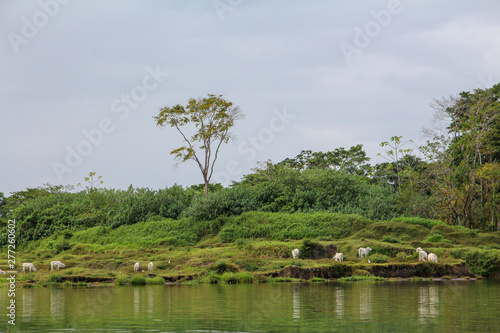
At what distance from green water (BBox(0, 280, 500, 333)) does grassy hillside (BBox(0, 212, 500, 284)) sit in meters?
5.01

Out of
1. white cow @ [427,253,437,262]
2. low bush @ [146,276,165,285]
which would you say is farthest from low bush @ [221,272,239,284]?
white cow @ [427,253,437,262]

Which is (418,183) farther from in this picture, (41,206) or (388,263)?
(41,206)

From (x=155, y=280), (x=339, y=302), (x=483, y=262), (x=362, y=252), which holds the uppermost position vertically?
(x=362, y=252)

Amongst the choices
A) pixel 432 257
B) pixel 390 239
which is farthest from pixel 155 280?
pixel 390 239

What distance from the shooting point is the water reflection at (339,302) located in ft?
41.7

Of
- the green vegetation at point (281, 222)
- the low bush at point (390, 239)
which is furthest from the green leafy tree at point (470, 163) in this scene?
the low bush at point (390, 239)

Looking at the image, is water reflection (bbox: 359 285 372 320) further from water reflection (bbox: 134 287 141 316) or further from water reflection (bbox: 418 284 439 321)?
water reflection (bbox: 134 287 141 316)

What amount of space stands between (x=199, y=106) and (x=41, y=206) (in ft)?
45.5

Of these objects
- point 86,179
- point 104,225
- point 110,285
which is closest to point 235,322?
point 110,285

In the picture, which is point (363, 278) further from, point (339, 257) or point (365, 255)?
point (365, 255)

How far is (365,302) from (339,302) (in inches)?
25.6

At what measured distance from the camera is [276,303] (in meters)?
15.0

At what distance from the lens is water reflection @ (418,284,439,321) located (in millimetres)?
12062

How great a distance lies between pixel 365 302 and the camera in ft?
48.2
